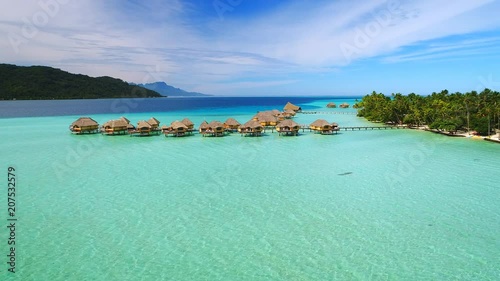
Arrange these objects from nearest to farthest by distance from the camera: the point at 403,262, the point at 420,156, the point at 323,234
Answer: the point at 403,262 → the point at 323,234 → the point at 420,156

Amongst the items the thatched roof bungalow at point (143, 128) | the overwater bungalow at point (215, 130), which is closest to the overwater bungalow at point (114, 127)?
the thatched roof bungalow at point (143, 128)

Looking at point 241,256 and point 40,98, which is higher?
point 40,98

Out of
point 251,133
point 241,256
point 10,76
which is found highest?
point 10,76

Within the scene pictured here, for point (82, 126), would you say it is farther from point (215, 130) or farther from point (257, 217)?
point (257, 217)

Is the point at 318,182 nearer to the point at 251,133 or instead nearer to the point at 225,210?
the point at 225,210

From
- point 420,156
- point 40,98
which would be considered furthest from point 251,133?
point 40,98

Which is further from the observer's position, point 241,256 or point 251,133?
point 251,133

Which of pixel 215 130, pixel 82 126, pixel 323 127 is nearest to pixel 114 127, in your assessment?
pixel 82 126
